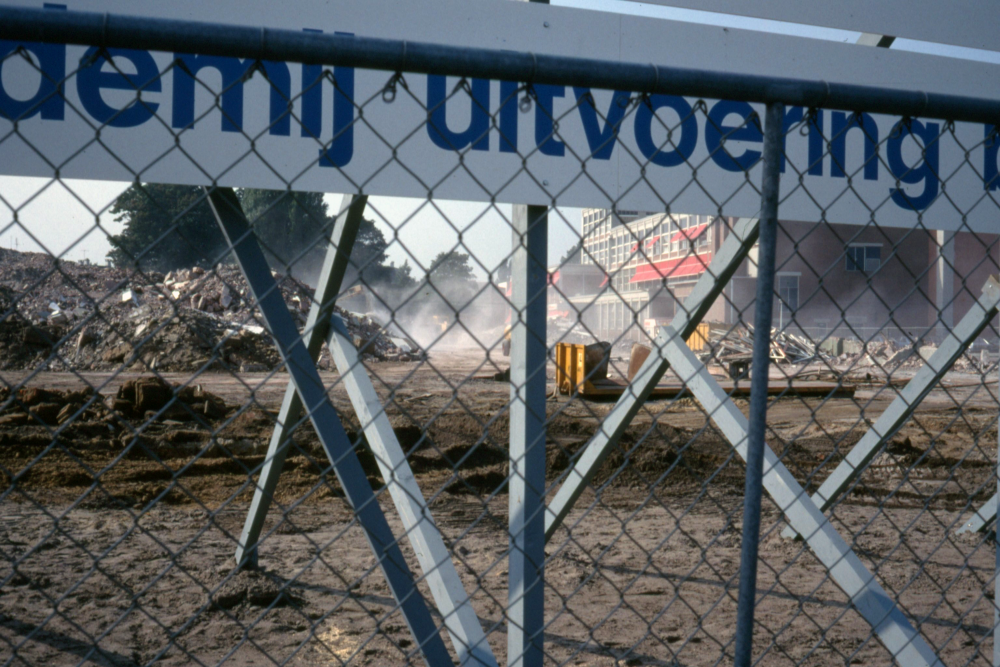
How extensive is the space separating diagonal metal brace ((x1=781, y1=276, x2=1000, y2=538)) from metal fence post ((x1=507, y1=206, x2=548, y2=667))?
5.93 feet

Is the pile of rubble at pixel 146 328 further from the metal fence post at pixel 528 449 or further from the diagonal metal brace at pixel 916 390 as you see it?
the metal fence post at pixel 528 449

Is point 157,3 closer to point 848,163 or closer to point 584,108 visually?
point 584,108

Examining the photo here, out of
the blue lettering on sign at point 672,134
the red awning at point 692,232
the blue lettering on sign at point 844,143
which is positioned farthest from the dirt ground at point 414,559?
the red awning at point 692,232

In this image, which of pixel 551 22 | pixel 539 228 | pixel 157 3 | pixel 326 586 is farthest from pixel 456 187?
pixel 326 586

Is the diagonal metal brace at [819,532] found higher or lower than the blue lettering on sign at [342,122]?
lower

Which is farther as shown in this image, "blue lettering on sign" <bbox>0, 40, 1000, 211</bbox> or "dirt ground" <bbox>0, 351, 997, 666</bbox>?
"dirt ground" <bbox>0, 351, 997, 666</bbox>

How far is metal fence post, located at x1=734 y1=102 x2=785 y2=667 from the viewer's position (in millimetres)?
1262

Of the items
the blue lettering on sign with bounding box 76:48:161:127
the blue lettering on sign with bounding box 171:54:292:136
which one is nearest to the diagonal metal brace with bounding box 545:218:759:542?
the blue lettering on sign with bounding box 171:54:292:136

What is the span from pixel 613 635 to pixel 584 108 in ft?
7.91

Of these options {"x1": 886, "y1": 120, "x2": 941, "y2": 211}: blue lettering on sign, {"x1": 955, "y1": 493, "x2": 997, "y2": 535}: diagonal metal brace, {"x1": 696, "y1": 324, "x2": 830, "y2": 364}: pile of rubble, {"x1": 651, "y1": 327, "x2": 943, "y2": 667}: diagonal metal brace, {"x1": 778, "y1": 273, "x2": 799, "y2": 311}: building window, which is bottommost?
{"x1": 955, "y1": 493, "x2": 997, "y2": 535}: diagonal metal brace

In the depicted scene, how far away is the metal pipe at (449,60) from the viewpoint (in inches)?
39.4

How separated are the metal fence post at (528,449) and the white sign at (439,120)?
282mm

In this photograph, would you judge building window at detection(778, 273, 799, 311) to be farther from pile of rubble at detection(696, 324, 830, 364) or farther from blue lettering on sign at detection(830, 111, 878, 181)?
blue lettering on sign at detection(830, 111, 878, 181)

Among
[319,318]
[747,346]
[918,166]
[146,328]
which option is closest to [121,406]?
[319,318]
